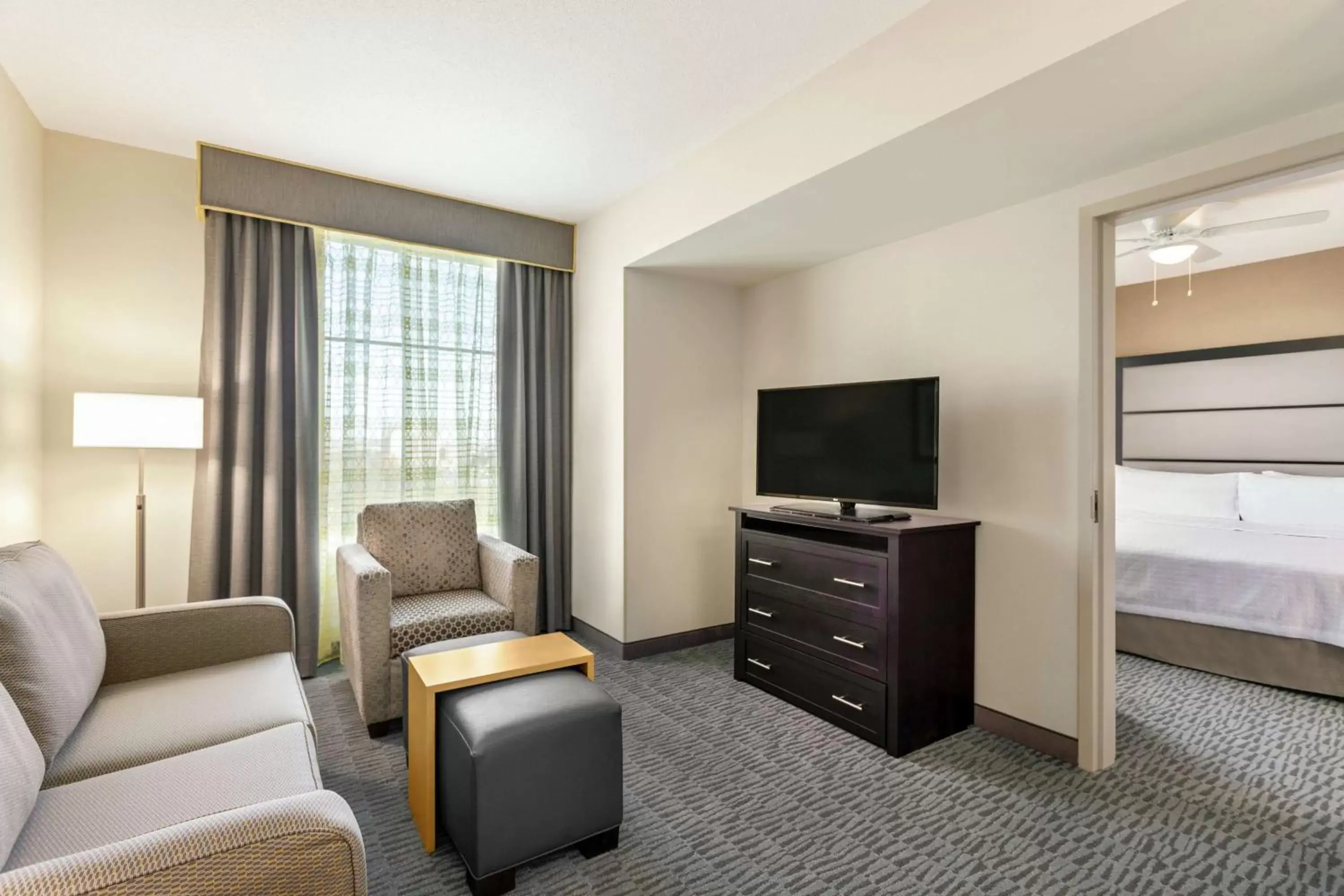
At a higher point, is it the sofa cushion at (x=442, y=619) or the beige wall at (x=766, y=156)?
the beige wall at (x=766, y=156)

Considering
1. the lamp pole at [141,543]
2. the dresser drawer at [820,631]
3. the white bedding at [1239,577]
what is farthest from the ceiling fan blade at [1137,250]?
the lamp pole at [141,543]

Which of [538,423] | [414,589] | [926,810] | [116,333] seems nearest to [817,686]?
[926,810]

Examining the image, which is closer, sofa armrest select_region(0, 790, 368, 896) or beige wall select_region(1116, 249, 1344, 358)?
sofa armrest select_region(0, 790, 368, 896)

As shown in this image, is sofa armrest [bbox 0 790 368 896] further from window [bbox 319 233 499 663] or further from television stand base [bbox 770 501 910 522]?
window [bbox 319 233 499 663]

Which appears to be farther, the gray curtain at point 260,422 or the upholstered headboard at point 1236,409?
the upholstered headboard at point 1236,409

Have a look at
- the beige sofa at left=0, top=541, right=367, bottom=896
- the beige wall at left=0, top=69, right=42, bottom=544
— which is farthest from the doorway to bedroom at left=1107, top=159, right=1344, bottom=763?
the beige wall at left=0, top=69, right=42, bottom=544

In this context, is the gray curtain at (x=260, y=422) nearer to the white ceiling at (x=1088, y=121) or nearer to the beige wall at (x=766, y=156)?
the beige wall at (x=766, y=156)

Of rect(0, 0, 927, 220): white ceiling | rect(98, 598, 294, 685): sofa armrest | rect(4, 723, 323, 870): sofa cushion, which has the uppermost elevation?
rect(0, 0, 927, 220): white ceiling

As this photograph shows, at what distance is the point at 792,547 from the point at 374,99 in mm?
2635

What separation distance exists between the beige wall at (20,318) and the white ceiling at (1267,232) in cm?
506

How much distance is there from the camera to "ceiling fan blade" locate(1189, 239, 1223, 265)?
3.87 m

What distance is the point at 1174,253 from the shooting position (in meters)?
3.82

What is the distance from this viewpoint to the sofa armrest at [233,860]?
86cm

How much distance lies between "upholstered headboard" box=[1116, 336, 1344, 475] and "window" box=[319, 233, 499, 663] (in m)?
4.52
